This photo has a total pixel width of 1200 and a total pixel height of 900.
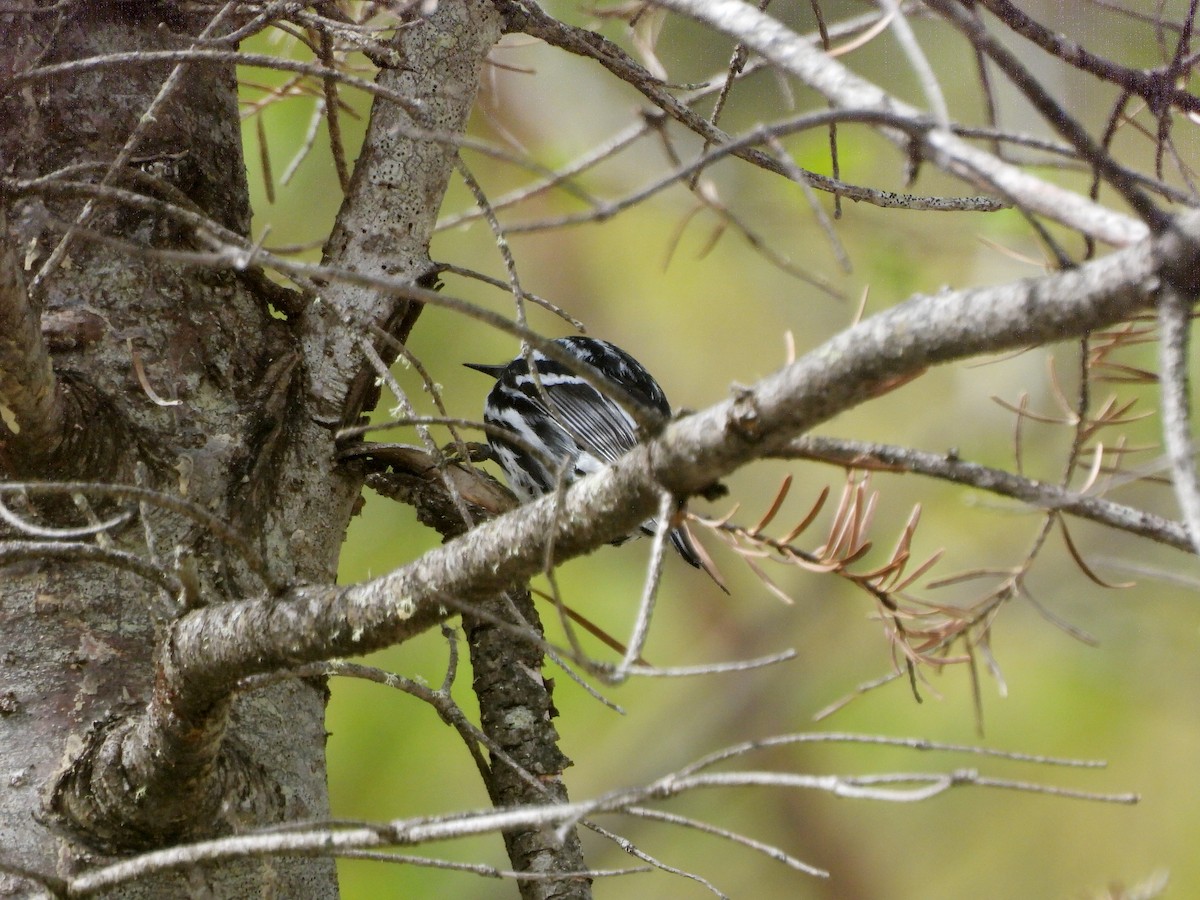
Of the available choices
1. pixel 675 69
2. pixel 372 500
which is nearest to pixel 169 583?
pixel 372 500

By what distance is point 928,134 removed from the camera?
0.65m

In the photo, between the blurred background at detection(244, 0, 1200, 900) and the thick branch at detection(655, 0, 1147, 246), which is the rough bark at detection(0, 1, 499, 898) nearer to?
the thick branch at detection(655, 0, 1147, 246)

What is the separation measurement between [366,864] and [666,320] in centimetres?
270

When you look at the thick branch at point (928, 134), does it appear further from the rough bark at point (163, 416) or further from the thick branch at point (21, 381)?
the thick branch at point (21, 381)

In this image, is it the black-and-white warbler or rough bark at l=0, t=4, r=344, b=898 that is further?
the black-and-white warbler

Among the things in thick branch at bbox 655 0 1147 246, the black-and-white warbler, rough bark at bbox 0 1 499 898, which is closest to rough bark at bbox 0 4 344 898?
rough bark at bbox 0 1 499 898

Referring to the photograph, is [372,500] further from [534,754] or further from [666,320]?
[534,754]

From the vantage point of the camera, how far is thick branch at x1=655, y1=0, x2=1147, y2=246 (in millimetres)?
609

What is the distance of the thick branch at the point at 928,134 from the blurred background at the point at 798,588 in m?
2.63

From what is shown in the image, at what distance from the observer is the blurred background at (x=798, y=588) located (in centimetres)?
383

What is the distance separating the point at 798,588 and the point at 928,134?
385cm

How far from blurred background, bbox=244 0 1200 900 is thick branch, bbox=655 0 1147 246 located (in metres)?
2.63

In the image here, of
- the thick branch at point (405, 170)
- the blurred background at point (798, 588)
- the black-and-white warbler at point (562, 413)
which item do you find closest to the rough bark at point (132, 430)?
the thick branch at point (405, 170)

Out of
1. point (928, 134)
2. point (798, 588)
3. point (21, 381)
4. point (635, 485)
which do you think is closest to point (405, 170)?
point (21, 381)
